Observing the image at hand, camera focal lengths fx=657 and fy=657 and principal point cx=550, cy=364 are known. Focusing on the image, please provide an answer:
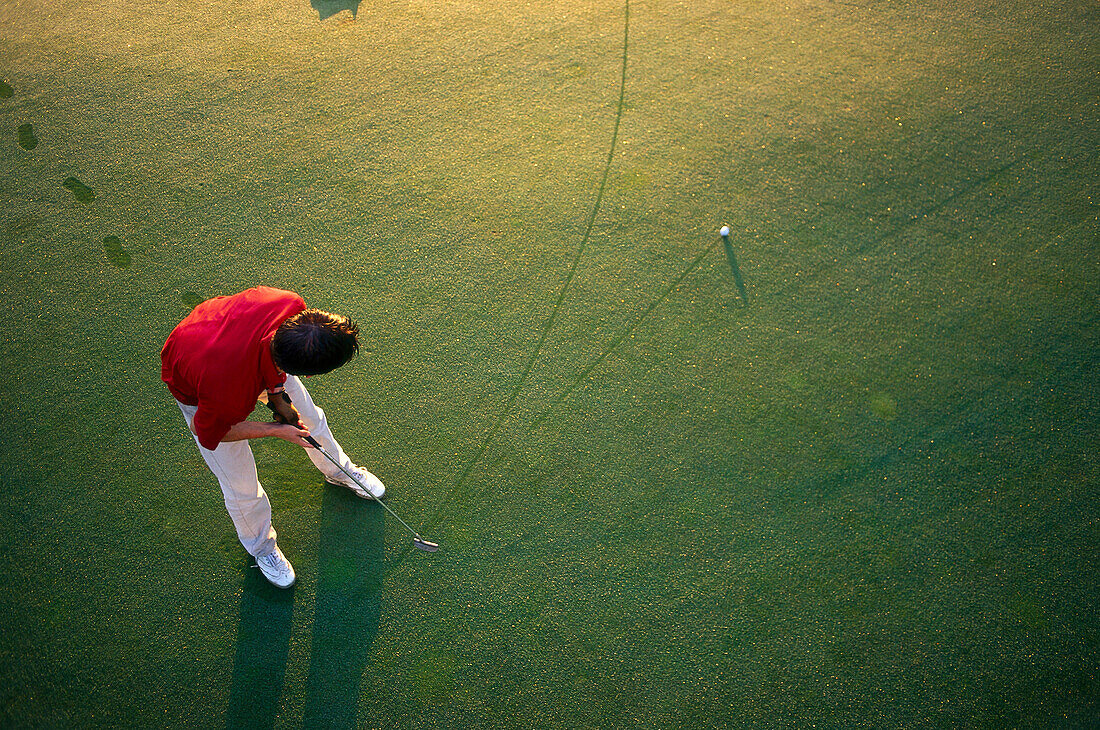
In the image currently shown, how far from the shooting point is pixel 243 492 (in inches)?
94.7

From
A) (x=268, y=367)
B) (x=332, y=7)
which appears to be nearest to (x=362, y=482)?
(x=268, y=367)

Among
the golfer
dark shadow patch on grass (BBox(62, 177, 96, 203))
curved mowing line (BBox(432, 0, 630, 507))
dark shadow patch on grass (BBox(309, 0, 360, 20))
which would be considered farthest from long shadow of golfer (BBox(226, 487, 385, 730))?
dark shadow patch on grass (BBox(309, 0, 360, 20))

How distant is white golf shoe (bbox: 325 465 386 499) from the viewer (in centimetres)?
277

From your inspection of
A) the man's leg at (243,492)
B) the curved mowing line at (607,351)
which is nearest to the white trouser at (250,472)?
the man's leg at (243,492)

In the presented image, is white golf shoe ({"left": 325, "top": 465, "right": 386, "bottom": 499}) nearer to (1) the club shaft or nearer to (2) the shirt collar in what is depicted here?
(1) the club shaft

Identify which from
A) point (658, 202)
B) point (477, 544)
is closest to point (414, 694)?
point (477, 544)

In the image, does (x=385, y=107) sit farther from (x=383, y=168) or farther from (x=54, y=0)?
(x=54, y=0)

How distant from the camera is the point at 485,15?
4.36 metres

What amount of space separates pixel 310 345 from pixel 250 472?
2.45 feet

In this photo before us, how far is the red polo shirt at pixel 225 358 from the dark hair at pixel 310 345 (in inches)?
3.0

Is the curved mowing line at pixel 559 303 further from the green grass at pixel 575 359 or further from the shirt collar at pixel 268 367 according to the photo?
the shirt collar at pixel 268 367

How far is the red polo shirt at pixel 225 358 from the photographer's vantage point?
196 cm

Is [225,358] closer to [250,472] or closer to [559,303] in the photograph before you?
[250,472]

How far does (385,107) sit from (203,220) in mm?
1236
